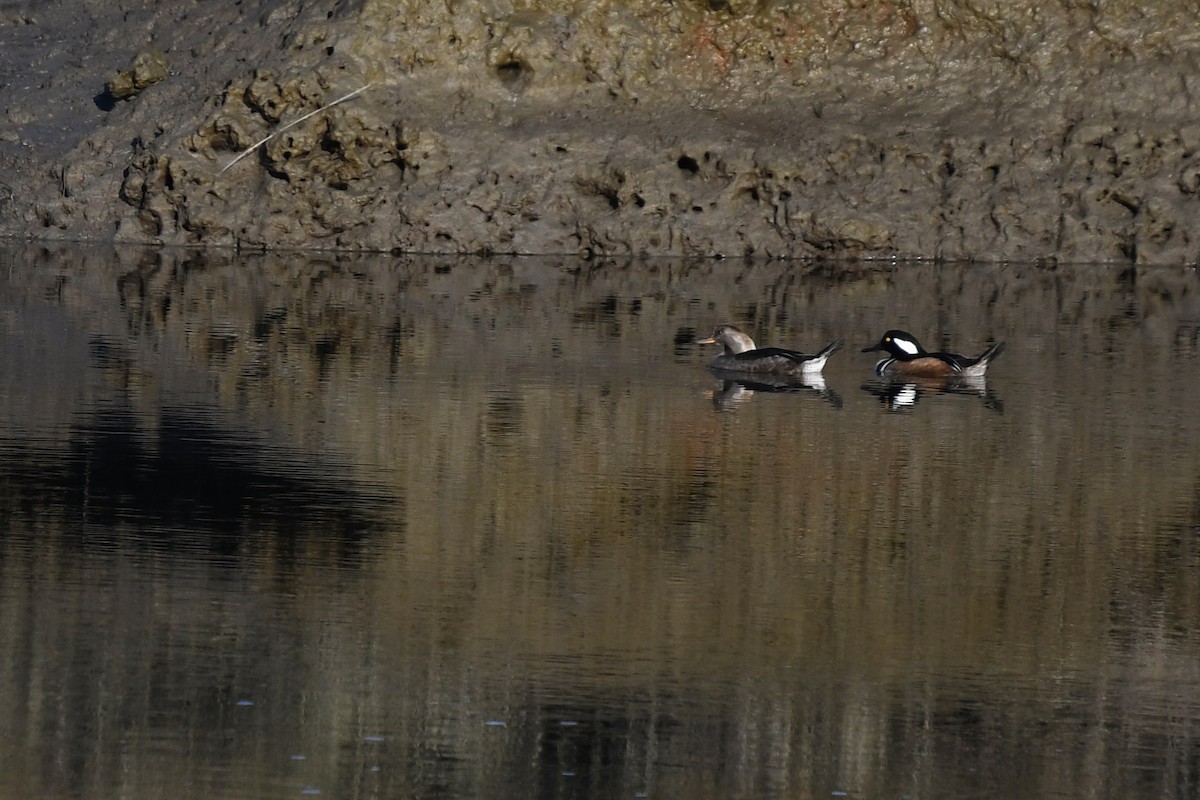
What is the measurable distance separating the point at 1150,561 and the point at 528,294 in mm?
16172

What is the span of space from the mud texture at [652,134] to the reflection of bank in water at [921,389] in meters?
15.5

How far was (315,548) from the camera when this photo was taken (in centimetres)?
1081

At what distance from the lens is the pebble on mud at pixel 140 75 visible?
122 ft

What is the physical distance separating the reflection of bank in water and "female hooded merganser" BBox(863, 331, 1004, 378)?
5 cm

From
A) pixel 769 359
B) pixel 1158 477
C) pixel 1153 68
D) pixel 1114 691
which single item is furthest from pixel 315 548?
pixel 1153 68

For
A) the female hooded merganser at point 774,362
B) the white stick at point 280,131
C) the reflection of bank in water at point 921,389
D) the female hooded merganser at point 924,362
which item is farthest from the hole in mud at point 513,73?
the reflection of bank in water at point 921,389

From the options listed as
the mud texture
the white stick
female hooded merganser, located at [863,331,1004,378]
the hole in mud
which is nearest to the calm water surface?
female hooded merganser, located at [863,331,1004,378]

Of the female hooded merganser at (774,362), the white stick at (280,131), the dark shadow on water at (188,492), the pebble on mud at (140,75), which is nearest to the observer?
the dark shadow on water at (188,492)

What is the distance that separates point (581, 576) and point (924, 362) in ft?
29.9

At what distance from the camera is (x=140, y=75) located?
3725 centimetres

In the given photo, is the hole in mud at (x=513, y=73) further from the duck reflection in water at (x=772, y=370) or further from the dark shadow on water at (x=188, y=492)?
the dark shadow on water at (x=188, y=492)

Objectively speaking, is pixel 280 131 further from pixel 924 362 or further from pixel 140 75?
pixel 924 362

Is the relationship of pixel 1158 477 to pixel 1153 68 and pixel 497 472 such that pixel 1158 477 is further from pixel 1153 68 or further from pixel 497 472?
pixel 1153 68

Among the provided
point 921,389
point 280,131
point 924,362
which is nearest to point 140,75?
point 280,131
